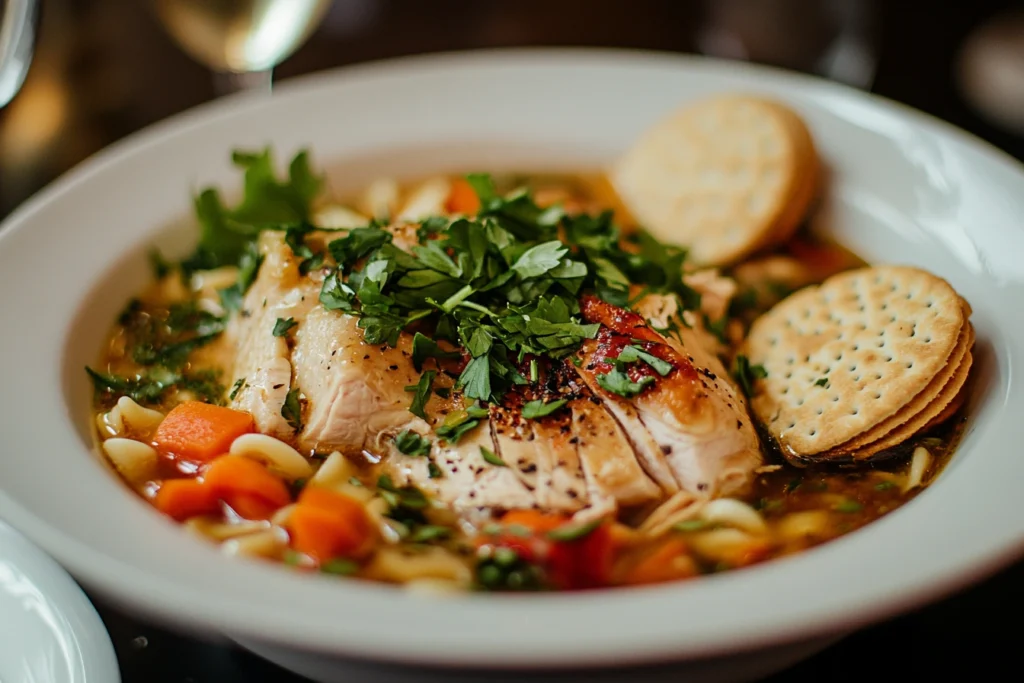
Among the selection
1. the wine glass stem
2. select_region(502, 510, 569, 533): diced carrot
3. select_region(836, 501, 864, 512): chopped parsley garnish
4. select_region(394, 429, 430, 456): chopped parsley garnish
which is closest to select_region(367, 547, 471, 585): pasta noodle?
select_region(502, 510, 569, 533): diced carrot

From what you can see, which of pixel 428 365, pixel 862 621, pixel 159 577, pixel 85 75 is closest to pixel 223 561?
pixel 159 577

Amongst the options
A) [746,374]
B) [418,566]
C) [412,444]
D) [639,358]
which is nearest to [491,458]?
[412,444]

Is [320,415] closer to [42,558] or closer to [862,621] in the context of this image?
[42,558]

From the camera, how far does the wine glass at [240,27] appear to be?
3646 millimetres

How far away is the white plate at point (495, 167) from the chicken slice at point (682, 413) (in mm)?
443

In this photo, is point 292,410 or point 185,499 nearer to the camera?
point 185,499

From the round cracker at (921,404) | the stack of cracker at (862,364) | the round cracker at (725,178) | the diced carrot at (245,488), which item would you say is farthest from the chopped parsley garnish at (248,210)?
the round cracker at (921,404)

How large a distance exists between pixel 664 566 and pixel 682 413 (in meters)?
0.37

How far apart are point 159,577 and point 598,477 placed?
1.01 meters

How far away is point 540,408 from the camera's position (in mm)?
2342

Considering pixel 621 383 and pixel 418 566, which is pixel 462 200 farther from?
pixel 418 566

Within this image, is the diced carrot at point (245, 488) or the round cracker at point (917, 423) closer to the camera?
the diced carrot at point (245, 488)

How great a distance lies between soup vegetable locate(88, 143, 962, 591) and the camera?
7.09ft

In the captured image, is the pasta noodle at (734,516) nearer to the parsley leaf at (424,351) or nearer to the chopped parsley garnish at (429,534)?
the chopped parsley garnish at (429,534)
